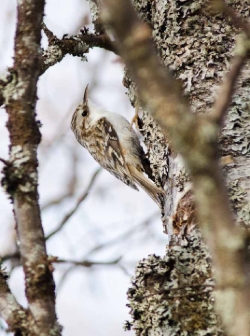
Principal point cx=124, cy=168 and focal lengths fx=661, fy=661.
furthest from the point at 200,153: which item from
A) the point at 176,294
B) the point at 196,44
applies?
the point at 196,44

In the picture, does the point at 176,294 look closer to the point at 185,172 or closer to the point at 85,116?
the point at 185,172

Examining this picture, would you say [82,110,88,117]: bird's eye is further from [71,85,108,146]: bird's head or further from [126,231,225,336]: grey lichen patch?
[126,231,225,336]: grey lichen patch

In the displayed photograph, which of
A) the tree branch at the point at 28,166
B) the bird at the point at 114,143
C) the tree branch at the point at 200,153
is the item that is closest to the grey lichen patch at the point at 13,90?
the tree branch at the point at 28,166

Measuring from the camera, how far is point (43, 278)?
5.31 feet

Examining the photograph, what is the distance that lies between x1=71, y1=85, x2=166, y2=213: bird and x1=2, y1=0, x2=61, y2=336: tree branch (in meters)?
1.94

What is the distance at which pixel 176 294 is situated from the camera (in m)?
2.21

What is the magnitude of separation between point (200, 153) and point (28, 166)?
72cm

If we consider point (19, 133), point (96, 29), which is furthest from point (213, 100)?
point (19, 133)

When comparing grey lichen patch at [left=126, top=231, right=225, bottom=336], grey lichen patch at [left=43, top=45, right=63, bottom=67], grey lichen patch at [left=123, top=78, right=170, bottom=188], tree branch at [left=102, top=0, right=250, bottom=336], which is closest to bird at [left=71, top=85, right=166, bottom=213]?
grey lichen patch at [left=123, top=78, right=170, bottom=188]

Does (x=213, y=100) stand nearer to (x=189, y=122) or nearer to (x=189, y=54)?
(x=189, y=54)

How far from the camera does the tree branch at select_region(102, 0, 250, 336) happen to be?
3.31ft

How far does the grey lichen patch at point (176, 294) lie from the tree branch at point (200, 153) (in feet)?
3.44

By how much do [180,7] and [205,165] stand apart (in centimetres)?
204

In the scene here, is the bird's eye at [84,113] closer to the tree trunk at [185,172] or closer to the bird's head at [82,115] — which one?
the bird's head at [82,115]
